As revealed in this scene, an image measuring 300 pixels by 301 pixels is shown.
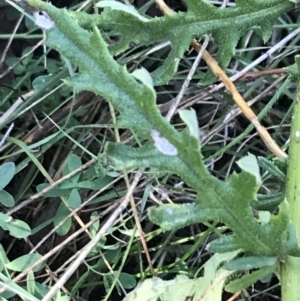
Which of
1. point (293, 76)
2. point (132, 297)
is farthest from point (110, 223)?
point (293, 76)

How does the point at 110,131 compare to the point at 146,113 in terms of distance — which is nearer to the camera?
the point at 146,113

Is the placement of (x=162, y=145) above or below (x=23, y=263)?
above

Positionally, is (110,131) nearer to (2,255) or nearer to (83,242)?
(83,242)

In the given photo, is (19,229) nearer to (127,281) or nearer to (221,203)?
(127,281)

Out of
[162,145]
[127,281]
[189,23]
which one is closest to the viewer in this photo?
[162,145]

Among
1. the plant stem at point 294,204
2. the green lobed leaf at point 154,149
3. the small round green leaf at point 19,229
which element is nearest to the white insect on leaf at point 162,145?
the green lobed leaf at point 154,149

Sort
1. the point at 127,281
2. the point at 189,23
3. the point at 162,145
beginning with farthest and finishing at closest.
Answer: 1. the point at 127,281
2. the point at 189,23
3. the point at 162,145

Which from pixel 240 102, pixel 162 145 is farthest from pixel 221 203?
pixel 240 102
